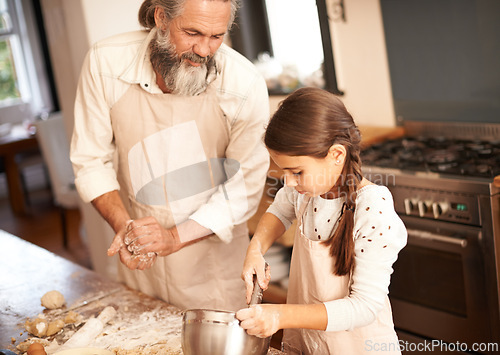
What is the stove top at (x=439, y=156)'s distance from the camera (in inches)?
81.0

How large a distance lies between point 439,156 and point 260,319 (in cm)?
140

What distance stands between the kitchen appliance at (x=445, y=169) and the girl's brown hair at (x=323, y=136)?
2.89 feet

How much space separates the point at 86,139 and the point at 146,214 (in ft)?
0.94

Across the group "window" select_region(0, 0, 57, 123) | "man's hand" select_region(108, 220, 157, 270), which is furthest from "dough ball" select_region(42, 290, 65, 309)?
"window" select_region(0, 0, 57, 123)

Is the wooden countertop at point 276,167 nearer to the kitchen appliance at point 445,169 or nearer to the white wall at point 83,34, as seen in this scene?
the kitchen appliance at point 445,169

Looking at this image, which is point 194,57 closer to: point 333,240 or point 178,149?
point 178,149

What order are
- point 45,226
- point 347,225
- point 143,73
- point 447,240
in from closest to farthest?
1. point 347,225
2. point 143,73
3. point 447,240
4. point 45,226

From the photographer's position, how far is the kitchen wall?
270 cm

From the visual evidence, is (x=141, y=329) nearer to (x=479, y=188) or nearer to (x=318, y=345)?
(x=318, y=345)

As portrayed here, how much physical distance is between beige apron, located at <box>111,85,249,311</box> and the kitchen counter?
0.18 m

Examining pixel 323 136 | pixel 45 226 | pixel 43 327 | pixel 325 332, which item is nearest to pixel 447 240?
pixel 325 332

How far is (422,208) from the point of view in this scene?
209 centimetres

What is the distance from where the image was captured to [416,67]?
2566 millimetres

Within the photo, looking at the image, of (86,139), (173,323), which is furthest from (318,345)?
(86,139)
